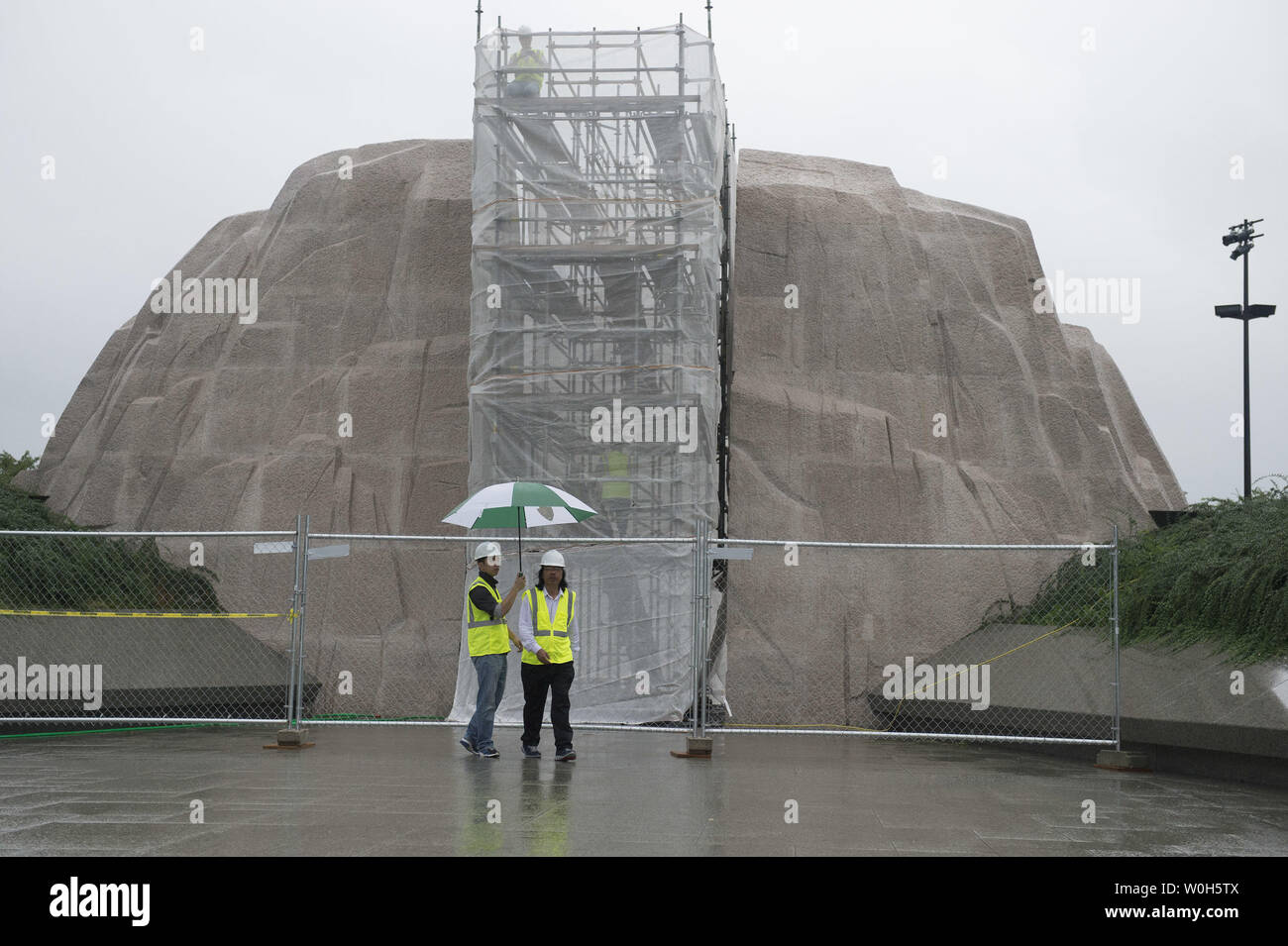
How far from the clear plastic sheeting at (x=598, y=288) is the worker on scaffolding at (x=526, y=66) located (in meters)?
0.03

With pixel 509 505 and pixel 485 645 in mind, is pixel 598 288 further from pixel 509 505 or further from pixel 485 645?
pixel 485 645

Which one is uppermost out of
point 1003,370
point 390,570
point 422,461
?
point 1003,370

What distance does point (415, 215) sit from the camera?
21609 millimetres

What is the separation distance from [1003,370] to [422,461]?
10200 millimetres

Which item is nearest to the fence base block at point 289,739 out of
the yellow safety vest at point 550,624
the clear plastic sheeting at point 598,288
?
the yellow safety vest at point 550,624

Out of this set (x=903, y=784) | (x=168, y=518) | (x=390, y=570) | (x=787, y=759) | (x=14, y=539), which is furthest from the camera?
(x=168, y=518)

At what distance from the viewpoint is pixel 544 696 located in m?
11.4

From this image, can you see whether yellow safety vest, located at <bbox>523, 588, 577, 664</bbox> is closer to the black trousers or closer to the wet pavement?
the black trousers

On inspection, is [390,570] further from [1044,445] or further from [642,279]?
[1044,445]

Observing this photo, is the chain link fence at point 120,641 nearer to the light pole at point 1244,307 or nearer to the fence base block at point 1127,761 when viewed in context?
the fence base block at point 1127,761

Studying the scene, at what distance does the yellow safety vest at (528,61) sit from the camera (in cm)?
1622

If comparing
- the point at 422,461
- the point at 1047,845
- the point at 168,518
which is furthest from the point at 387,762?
the point at 168,518

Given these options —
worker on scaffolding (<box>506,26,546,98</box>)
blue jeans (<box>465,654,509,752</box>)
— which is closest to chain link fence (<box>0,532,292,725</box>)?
blue jeans (<box>465,654,509,752</box>)

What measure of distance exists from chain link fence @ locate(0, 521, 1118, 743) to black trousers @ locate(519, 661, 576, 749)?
1364mm
